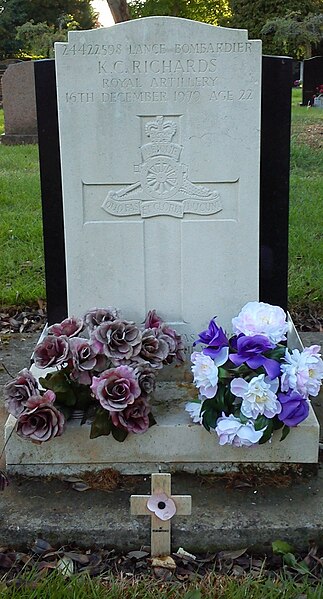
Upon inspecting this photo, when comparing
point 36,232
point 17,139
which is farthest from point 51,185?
point 17,139

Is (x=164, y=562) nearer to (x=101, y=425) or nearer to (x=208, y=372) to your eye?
(x=101, y=425)

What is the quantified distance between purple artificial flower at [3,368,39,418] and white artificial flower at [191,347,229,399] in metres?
0.63

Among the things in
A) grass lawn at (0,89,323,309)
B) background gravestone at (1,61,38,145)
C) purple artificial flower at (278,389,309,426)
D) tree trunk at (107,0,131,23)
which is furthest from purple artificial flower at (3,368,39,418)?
tree trunk at (107,0,131,23)

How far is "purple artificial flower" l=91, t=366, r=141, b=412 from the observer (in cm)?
275

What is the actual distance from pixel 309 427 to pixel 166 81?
1534mm

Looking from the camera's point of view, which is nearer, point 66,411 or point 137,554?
point 137,554

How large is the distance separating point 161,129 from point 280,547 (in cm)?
173

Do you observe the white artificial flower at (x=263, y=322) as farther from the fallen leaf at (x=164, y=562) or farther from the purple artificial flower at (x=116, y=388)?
the fallen leaf at (x=164, y=562)

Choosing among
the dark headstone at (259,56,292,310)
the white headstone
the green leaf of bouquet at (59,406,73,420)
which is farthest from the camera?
the dark headstone at (259,56,292,310)

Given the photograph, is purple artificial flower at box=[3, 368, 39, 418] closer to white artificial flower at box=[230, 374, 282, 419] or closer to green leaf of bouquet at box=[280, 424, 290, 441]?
white artificial flower at box=[230, 374, 282, 419]

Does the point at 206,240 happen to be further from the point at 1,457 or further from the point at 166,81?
the point at 1,457

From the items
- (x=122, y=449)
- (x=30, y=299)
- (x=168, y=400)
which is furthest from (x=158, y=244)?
(x=30, y=299)

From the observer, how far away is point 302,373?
276 cm

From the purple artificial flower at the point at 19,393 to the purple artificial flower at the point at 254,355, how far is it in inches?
30.7
